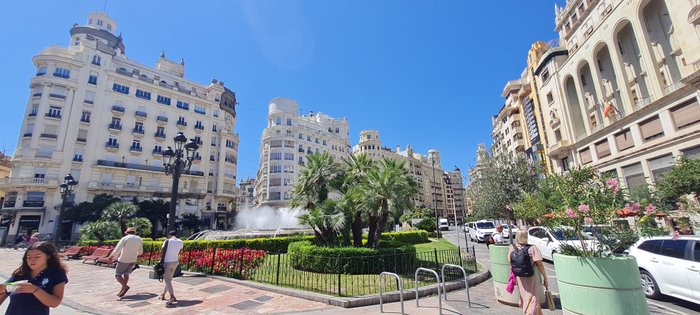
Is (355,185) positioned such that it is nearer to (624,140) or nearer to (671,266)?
(671,266)

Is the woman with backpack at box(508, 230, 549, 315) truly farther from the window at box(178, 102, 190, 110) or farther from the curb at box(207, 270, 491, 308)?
the window at box(178, 102, 190, 110)

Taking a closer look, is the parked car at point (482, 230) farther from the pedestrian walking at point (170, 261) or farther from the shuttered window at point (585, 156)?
the pedestrian walking at point (170, 261)

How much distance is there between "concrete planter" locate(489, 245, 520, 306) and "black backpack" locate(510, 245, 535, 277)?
6.20 feet

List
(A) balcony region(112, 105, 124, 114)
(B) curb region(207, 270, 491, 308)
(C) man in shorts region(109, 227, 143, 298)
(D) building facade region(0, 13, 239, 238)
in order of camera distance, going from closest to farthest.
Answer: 1. (B) curb region(207, 270, 491, 308)
2. (C) man in shorts region(109, 227, 143, 298)
3. (D) building facade region(0, 13, 239, 238)
4. (A) balcony region(112, 105, 124, 114)

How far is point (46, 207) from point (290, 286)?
152 feet

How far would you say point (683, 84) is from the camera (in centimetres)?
1861

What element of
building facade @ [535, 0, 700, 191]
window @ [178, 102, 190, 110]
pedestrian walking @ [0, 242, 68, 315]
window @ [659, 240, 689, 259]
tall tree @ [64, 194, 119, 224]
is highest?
window @ [178, 102, 190, 110]

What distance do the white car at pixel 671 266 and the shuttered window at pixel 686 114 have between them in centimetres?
1734

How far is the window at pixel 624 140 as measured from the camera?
2281 centimetres

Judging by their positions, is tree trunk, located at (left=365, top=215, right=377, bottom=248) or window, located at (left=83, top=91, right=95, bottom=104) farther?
window, located at (left=83, top=91, right=95, bottom=104)

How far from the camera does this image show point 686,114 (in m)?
18.6

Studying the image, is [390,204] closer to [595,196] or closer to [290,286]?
[290,286]

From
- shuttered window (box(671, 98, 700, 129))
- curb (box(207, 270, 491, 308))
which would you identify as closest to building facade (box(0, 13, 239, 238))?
curb (box(207, 270, 491, 308))

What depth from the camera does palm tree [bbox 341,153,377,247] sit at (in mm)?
13039
